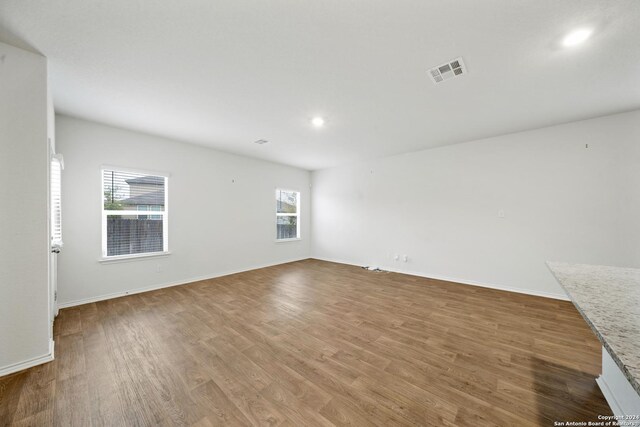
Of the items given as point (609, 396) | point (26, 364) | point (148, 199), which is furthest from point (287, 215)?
point (609, 396)

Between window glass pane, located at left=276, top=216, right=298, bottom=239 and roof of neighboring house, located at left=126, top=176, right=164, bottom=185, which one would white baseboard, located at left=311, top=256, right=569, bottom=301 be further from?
roof of neighboring house, located at left=126, top=176, right=164, bottom=185

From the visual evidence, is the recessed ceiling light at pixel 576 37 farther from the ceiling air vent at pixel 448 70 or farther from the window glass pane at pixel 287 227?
the window glass pane at pixel 287 227

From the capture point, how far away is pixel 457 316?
9.78ft

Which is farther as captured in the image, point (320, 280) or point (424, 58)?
point (320, 280)

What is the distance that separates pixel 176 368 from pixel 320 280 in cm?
294

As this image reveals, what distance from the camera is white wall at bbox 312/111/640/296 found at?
3.24 metres

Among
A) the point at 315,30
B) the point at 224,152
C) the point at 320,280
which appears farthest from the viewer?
the point at 224,152

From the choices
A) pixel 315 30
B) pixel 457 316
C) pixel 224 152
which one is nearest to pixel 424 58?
pixel 315 30

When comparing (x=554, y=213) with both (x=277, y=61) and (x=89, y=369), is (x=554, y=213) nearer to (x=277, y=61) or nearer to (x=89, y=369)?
(x=277, y=61)

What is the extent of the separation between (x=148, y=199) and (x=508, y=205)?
6186 millimetres

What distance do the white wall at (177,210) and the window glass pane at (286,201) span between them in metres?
0.23

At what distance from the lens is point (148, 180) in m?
4.04

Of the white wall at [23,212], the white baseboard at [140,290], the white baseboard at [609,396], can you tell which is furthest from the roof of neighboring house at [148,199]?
the white baseboard at [609,396]

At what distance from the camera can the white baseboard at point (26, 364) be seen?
73.8 inches
